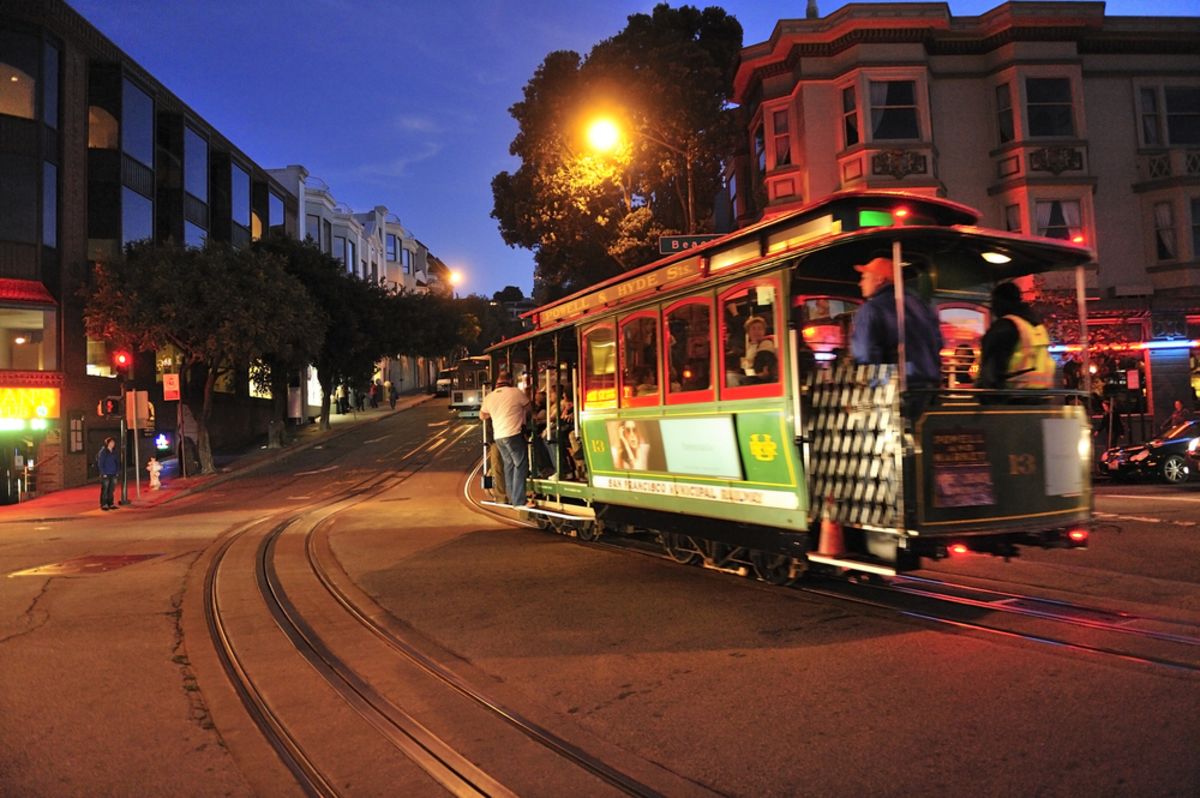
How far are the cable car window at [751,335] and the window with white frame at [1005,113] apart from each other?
19137 millimetres

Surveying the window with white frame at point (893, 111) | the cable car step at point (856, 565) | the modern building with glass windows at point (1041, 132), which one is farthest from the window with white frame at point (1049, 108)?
the cable car step at point (856, 565)

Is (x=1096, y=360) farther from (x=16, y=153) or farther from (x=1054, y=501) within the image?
(x=16, y=153)

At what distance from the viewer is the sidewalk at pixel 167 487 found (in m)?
18.7

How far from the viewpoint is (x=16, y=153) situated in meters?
Answer: 23.0

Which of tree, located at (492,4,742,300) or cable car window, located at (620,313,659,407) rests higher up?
tree, located at (492,4,742,300)

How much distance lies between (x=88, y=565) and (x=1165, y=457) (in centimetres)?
1857

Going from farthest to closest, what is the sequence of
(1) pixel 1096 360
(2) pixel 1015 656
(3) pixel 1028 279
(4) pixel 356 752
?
1. (1) pixel 1096 360
2. (3) pixel 1028 279
3. (2) pixel 1015 656
4. (4) pixel 356 752

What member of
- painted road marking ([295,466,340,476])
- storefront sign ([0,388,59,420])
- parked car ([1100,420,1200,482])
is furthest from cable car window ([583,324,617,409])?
storefront sign ([0,388,59,420])

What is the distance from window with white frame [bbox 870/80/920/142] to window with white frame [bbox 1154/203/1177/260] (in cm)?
722

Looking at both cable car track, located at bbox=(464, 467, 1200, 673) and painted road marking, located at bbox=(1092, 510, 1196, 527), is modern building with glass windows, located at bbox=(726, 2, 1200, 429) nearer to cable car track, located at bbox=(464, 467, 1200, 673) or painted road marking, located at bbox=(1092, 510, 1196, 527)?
painted road marking, located at bbox=(1092, 510, 1196, 527)

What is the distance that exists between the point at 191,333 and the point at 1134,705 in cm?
2491

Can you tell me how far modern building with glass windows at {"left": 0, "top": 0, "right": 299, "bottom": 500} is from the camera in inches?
Result: 902

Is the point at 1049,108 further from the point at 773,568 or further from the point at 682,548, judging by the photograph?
the point at 773,568

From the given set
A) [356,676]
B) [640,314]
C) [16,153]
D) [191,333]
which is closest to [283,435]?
[191,333]
